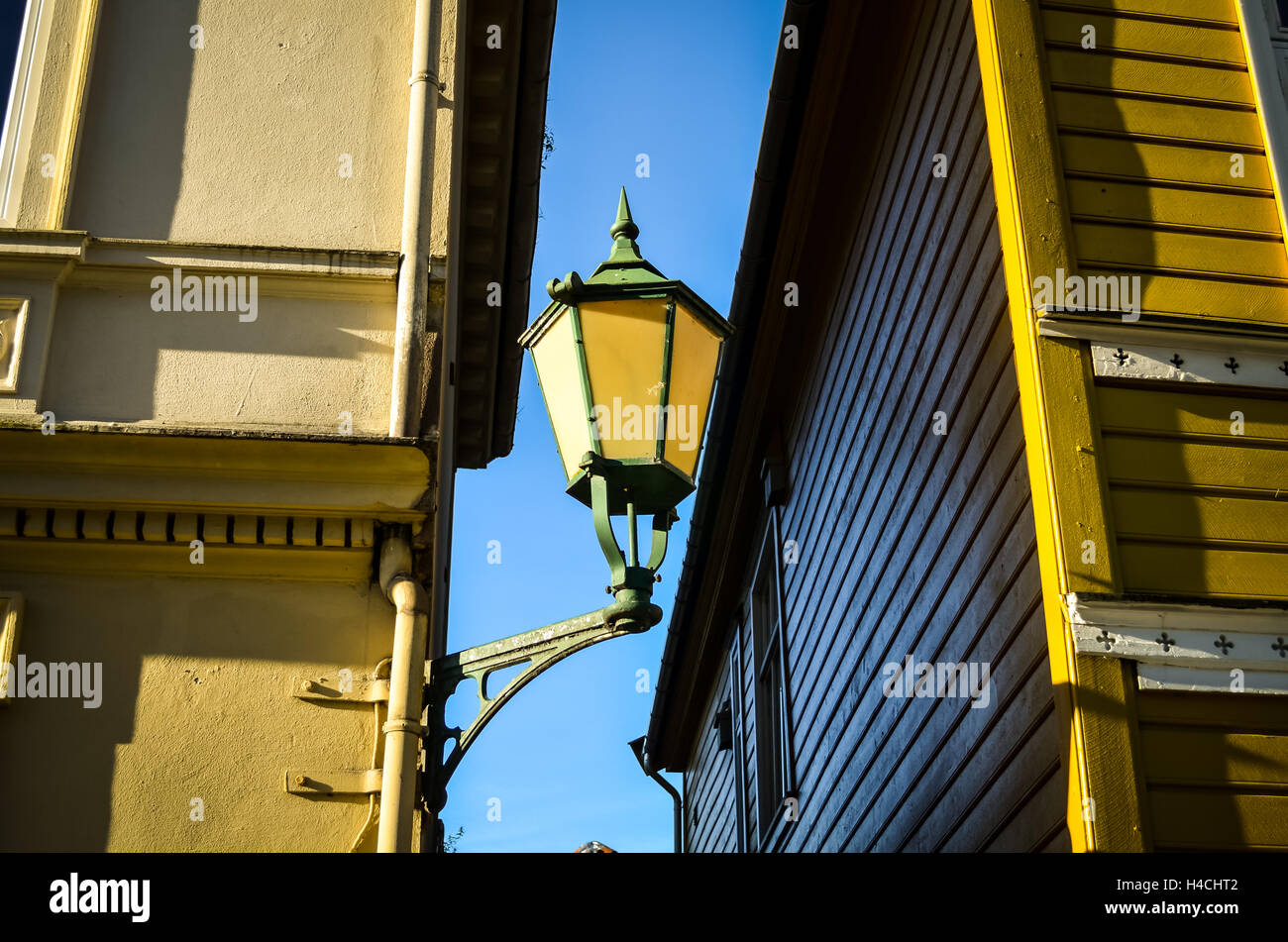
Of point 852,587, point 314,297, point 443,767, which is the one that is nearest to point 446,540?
point 852,587

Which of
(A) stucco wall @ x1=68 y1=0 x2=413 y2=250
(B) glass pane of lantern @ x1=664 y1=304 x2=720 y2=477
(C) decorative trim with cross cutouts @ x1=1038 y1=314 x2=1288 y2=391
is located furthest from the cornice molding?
(C) decorative trim with cross cutouts @ x1=1038 y1=314 x2=1288 y2=391

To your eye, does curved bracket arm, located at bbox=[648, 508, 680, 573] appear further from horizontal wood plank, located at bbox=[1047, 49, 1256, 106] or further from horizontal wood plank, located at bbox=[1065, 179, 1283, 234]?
horizontal wood plank, located at bbox=[1047, 49, 1256, 106]

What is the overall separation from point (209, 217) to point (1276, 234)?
3.73 meters

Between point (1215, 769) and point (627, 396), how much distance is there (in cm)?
184

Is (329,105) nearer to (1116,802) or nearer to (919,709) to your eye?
(919,709)

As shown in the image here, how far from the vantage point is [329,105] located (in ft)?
17.4

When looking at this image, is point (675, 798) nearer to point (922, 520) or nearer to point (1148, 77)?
point (922, 520)

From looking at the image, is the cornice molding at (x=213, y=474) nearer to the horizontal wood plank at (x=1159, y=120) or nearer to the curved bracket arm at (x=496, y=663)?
the curved bracket arm at (x=496, y=663)

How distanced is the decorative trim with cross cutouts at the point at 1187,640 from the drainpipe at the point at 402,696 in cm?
194

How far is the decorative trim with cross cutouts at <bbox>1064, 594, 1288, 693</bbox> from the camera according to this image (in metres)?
3.67

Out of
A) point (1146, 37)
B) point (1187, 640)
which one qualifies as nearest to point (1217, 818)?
point (1187, 640)

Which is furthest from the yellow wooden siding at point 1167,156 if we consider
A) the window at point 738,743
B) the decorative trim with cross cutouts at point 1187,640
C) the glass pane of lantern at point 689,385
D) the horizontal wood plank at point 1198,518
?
the window at point 738,743

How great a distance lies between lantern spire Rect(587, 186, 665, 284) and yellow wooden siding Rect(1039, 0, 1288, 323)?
1.42 metres
